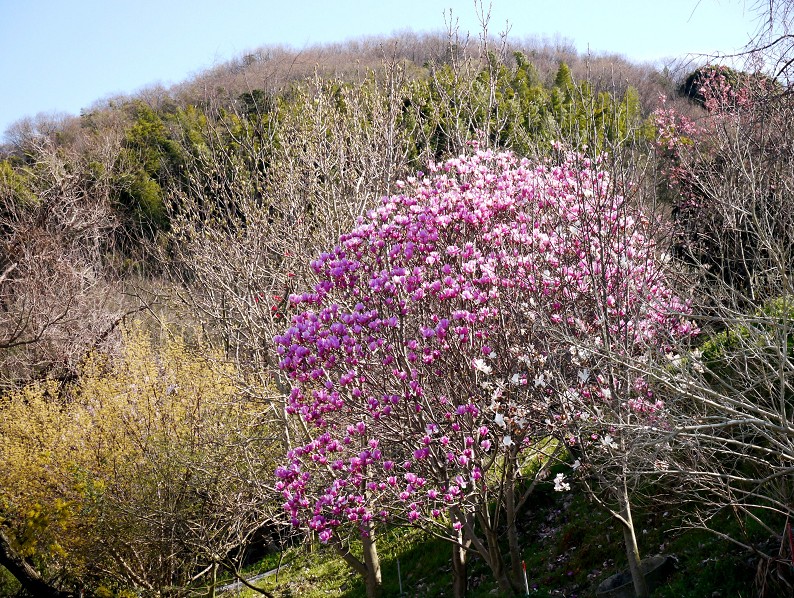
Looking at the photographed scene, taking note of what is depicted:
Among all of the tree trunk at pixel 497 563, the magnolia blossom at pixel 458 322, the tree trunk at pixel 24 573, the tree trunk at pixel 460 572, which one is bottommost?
the tree trunk at pixel 24 573

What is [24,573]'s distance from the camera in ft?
34.3

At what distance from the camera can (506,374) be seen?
A: 21.0 feet

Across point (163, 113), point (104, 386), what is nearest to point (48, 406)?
point (104, 386)

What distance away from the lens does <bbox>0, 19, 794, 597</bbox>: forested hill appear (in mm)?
5672

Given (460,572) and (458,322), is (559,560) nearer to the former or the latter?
(460,572)

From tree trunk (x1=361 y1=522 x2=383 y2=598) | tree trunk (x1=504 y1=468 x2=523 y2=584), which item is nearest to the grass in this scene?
tree trunk (x1=504 y1=468 x2=523 y2=584)

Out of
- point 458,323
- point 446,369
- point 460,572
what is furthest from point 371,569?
point 458,323

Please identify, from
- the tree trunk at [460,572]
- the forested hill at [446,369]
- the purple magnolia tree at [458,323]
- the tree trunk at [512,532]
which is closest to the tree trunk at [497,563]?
the forested hill at [446,369]

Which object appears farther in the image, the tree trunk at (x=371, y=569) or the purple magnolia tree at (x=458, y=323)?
the tree trunk at (x=371, y=569)

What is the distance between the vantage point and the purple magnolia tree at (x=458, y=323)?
6.02m

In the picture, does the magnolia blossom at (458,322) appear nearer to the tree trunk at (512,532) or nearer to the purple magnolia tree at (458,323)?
the purple magnolia tree at (458,323)

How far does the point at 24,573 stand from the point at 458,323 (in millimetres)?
7791

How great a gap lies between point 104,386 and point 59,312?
8.54 m

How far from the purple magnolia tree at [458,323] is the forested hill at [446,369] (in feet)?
0.12
